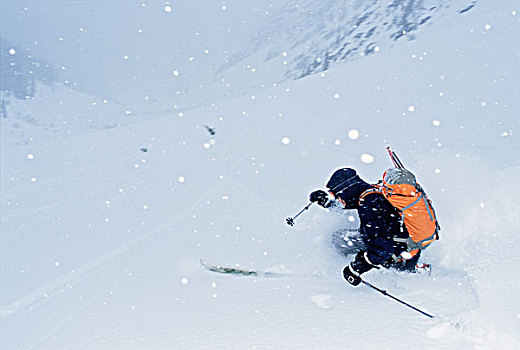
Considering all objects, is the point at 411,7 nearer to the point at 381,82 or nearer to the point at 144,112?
the point at 381,82

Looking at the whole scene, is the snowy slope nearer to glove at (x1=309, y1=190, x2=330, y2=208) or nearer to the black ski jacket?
the black ski jacket

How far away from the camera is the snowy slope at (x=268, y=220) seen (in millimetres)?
3229

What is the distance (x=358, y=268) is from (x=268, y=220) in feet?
8.15

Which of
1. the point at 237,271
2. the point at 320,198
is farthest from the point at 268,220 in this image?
A: the point at 237,271

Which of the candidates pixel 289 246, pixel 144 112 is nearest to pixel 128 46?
pixel 144 112

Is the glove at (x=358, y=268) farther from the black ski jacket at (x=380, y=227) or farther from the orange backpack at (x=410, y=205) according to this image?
the orange backpack at (x=410, y=205)

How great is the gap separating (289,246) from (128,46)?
2163 centimetres

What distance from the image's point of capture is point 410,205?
130 inches

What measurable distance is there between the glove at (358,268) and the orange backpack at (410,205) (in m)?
0.37

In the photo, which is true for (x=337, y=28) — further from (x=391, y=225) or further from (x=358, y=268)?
(x=358, y=268)

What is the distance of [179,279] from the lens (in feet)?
14.3

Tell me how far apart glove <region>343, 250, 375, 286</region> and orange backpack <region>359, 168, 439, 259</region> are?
37cm

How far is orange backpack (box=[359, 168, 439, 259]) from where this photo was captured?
331cm

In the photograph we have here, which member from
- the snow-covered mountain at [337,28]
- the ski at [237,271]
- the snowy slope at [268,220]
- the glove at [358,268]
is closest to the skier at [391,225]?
the glove at [358,268]
